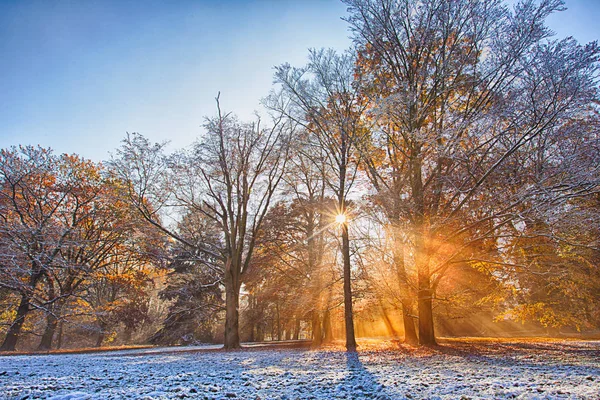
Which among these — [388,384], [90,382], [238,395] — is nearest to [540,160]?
[388,384]

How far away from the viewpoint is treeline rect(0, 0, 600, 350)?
7211 millimetres

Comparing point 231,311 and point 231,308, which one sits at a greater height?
point 231,308

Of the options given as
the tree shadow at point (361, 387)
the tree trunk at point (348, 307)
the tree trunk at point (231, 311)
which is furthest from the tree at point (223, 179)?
the tree shadow at point (361, 387)

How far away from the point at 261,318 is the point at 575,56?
88.7 ft

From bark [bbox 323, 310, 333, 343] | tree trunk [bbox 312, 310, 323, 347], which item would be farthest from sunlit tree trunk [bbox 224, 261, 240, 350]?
bark [bbox 323, 310, 333, 343]

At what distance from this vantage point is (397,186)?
Result: 11.3m

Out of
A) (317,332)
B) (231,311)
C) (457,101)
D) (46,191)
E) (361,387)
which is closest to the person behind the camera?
(361,387)

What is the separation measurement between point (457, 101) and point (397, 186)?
3524 mm

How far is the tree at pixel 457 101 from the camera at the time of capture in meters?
6.92

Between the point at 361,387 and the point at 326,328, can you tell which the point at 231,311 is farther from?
the point at 361,387

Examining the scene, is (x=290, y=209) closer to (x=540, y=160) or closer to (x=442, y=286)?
(x=442, y=286)

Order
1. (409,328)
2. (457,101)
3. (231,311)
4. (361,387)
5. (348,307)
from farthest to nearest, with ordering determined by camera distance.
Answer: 1. (231,311)
2. (409,328)
3. (348,307)
4. (457,101)
5. (361,387)

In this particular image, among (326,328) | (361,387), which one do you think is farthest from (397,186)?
(326,328)

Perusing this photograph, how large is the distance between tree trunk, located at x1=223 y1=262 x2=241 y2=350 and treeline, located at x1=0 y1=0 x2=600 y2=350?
8 cm
